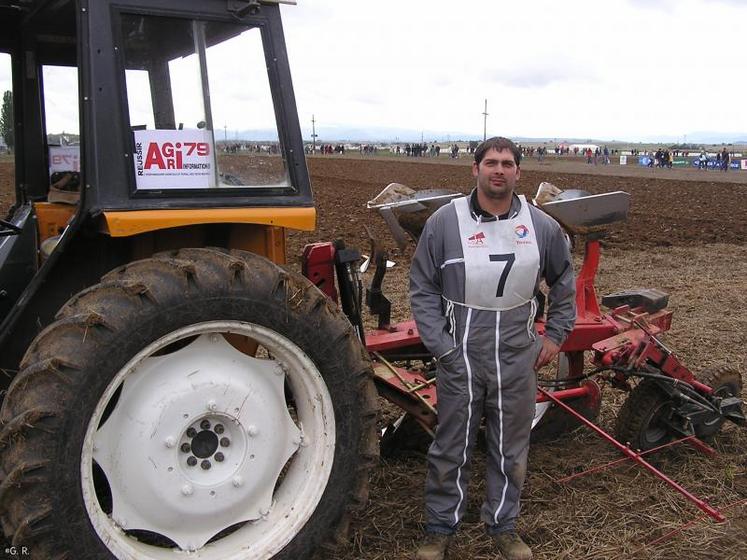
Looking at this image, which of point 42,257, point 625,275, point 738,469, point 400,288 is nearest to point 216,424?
point 42,257

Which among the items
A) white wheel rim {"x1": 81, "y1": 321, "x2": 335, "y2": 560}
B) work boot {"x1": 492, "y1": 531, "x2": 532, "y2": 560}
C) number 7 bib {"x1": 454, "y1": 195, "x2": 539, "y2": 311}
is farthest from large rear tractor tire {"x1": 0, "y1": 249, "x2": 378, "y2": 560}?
work boot {"x1": 492, "y1": 531, "x2": 532, "y2": 560}

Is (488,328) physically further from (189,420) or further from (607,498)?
(607,498)

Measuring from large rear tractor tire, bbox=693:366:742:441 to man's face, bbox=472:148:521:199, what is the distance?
2.22m

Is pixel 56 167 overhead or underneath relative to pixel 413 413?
overhead

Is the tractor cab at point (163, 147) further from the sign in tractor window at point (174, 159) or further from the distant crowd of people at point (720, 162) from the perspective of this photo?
the distant crowd of people at point (720, 162)

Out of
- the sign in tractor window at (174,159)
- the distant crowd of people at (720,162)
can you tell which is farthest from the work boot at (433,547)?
the distant crowd of people at (720,162)

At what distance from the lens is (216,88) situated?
125 inches

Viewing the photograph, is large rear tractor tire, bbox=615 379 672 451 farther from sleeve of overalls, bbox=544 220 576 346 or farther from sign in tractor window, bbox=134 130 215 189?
sign in tractor window, bbox=134 130 215 189

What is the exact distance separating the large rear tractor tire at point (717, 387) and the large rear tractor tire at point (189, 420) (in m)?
2.41

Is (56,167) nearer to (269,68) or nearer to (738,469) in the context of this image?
(269,68)

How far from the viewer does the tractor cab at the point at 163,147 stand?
113 inches

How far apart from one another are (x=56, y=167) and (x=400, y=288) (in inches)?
199

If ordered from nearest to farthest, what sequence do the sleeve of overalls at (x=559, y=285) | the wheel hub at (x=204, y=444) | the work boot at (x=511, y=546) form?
the wheel hub at (x=204, y=444) → the work boot at (x=511, y=546) → the sleeve of overalls at (x=559, y=285)

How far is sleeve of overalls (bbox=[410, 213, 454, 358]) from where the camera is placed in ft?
10.9
